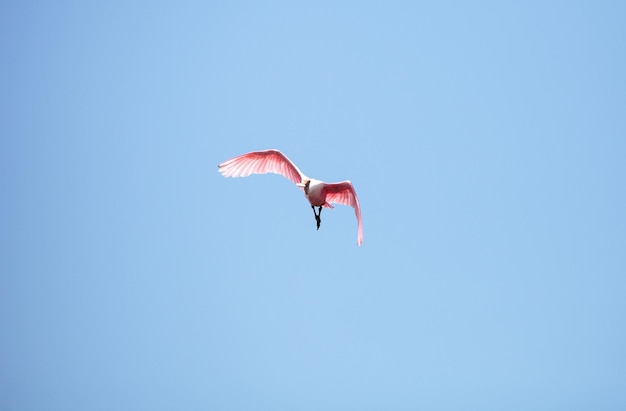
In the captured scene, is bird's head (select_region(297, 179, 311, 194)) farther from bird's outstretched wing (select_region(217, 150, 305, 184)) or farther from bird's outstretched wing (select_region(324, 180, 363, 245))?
bird's outstretched wing (select_region(217, 150, 305, 184))

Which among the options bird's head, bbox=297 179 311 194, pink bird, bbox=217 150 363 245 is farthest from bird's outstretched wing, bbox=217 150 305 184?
bird's head, bbox=297 179 311 194

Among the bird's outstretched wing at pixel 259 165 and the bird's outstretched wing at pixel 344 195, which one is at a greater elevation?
the bird's outstretched wing at pixel 259 165

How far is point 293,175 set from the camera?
2138 cm

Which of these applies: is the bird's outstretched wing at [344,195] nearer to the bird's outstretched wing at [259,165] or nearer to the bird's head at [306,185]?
the bird's head at [306,185]

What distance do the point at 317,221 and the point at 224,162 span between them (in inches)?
145

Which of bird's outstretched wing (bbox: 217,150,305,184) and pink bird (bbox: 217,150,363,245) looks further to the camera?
bird's outstretched wing (bbox: 217,150,305,184)

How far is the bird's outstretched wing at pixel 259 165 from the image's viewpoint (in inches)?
844

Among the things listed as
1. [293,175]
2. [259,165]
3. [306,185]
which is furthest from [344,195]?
[259,165]

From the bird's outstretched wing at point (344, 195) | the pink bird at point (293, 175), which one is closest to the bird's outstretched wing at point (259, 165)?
the pink bird at point (293, 175)

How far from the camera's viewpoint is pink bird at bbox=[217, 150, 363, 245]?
19141 mm

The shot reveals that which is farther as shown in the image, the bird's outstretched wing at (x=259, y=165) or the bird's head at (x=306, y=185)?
the bird's outstretched wing at (x=259, y=165)

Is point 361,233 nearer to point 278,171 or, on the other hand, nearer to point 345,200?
point 345,200

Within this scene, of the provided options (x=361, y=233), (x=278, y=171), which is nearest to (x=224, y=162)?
(x=278, y=171)

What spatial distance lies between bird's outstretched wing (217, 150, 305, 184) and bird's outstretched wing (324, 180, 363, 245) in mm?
1558
